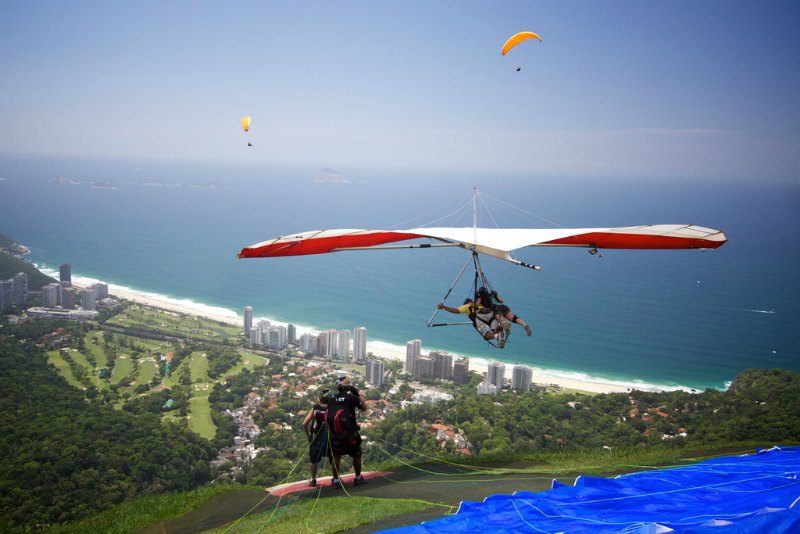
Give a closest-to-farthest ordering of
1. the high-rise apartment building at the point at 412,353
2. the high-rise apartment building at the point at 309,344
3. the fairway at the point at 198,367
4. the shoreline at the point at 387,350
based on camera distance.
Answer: the fairway at the point at 198,367, the high-rise apartment building at the point at 412,353, the shoreline at the point at 387,350, the high-rise apartment building at the point at 309,344

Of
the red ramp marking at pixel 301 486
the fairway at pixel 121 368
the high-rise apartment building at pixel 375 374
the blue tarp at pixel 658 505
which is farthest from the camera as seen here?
the fairway at pixel 121 368

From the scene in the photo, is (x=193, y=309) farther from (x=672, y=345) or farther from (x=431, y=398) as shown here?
(x=672, y=345)

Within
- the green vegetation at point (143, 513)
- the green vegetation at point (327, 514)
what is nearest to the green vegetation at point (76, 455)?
the green vegetation at point (143, 513)

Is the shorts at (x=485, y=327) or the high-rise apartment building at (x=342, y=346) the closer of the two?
the shorts at (x=485, y=327)

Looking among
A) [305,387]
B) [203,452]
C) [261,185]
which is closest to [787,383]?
[305,387]

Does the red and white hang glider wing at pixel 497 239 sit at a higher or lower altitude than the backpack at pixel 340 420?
higher

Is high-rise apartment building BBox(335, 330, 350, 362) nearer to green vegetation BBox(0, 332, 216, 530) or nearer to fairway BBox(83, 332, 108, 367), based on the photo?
fairway BBox(83, 332, 108, 367)

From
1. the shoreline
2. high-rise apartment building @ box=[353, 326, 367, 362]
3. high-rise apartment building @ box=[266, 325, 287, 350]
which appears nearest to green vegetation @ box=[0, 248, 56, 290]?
the shoreline

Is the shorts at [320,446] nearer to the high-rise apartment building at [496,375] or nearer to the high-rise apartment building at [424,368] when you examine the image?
the high-rise apartment building at [496,375]
